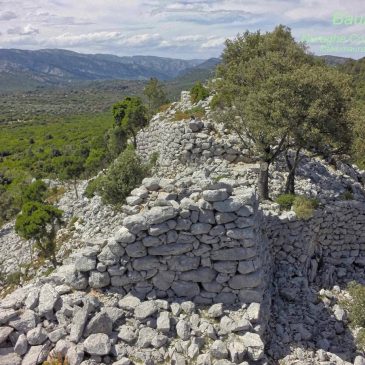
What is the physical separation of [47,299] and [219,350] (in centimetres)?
443

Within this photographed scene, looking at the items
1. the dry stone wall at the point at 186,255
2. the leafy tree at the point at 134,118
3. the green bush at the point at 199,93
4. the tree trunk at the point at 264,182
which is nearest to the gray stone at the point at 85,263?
the dry stone wall at the point at 186,255

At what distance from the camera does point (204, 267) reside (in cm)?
1073

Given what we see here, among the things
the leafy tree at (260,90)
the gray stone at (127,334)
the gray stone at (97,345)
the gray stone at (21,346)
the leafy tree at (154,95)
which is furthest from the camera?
the leafy tree at (154,95)

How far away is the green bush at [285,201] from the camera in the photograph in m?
16.7

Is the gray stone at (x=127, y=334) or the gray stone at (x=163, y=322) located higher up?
the gray stone at (x=163, y=322)

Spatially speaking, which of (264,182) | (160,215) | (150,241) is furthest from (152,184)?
(264,182)

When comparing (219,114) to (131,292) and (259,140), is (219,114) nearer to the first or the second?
(259,140)

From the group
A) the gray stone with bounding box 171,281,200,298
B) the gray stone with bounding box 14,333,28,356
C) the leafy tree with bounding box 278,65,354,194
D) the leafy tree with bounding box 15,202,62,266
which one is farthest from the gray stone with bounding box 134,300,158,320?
the leafy tree with bounding box 15,202,62,266

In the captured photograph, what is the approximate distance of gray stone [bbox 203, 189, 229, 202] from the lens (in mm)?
10547

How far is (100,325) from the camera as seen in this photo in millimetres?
9414

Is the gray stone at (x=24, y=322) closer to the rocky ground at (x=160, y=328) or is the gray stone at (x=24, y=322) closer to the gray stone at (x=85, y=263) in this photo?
the rocky ground at (x=160, y=328)

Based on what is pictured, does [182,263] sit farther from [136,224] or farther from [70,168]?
[70,168]

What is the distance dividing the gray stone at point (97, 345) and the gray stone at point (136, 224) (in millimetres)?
2688

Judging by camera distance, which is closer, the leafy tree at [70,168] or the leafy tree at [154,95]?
the leafy tree at [70,168]
